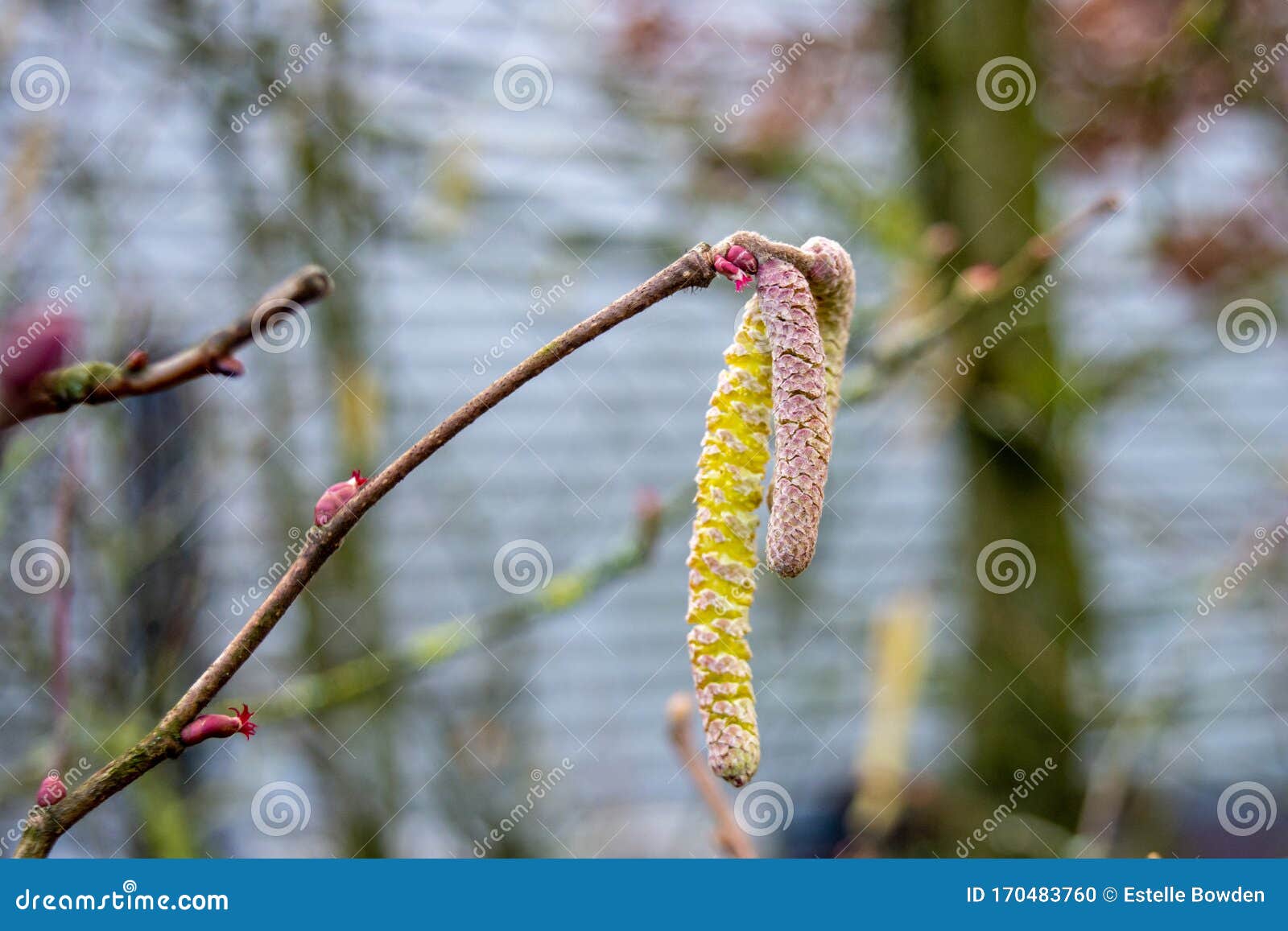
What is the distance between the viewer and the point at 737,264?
2.01 ft

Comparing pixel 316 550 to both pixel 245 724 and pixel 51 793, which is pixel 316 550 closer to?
pixel 245 724

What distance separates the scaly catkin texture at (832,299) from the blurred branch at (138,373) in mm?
293

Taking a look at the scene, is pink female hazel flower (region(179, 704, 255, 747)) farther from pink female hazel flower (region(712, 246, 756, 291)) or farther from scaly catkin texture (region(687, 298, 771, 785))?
pink female hazel flower (region(712, 246, 756, 291))

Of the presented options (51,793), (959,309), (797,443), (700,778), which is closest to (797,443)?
(797,443)

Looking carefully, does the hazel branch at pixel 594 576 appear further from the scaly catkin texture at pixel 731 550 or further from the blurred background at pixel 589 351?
the scaly catkin texture at pixel 731 550

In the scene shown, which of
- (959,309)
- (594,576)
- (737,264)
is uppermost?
(959,309)

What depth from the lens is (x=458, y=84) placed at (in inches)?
114

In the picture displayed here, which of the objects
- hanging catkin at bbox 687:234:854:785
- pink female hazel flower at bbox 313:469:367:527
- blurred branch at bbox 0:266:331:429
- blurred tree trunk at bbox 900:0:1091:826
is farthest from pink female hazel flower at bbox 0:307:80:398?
blurred tree trunk at bbox 900:0:1091:826

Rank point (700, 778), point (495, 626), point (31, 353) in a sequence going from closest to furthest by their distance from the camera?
point (31, 353)
point (700, 778)
point (495, 626)

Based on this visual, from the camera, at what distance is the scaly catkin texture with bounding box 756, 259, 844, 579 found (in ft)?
1.87

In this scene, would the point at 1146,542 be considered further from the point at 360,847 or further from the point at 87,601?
the point at 87,601

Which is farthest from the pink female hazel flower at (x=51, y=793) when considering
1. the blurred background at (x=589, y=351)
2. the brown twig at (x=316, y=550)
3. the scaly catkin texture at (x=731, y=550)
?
the blurred background at (x=589, y=351)

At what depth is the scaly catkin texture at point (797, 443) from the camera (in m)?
0.57

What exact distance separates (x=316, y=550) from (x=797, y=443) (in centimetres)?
28
